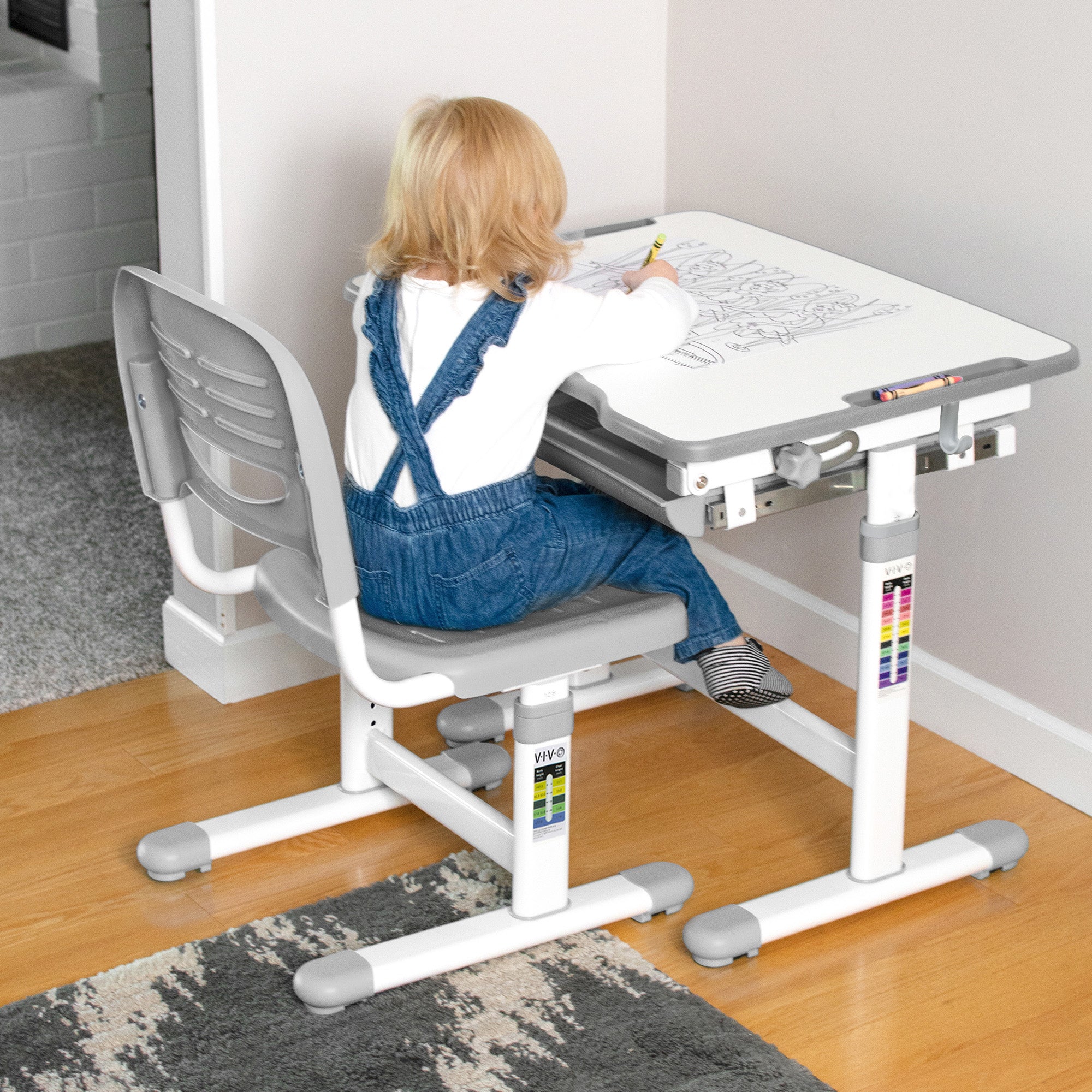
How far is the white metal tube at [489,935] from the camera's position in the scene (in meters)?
1.79

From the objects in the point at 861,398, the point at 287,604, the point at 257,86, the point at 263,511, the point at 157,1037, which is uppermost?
the point at 257,86

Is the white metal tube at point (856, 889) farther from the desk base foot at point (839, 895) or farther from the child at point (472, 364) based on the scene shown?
the child at point (472, 364)

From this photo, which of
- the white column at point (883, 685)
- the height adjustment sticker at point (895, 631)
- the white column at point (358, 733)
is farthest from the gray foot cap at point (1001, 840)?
the white column at point (358, 733)

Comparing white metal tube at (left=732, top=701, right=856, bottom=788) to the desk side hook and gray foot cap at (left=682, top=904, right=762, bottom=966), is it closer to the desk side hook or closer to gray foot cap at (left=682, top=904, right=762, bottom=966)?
gray foot cap at (left=682, top=904, right=762, bottom=966)

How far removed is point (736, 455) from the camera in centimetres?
161

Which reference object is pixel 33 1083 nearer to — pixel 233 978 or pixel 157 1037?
pixel 157 1037

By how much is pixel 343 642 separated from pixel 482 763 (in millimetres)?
617

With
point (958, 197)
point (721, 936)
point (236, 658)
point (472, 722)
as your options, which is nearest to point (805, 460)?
point (721, 936)

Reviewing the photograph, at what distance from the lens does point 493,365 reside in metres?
1.68

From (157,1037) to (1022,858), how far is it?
3.55 feet

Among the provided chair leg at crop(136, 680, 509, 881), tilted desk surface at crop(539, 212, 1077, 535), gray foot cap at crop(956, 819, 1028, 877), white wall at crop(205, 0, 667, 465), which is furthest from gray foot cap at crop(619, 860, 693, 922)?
white wall at crop(205, 0, 667, 465)

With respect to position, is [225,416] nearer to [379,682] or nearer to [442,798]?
[379,682]

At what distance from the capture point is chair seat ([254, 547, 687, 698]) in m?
Result: 1.66

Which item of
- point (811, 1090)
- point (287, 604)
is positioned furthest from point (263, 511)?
point (811, 1090)
